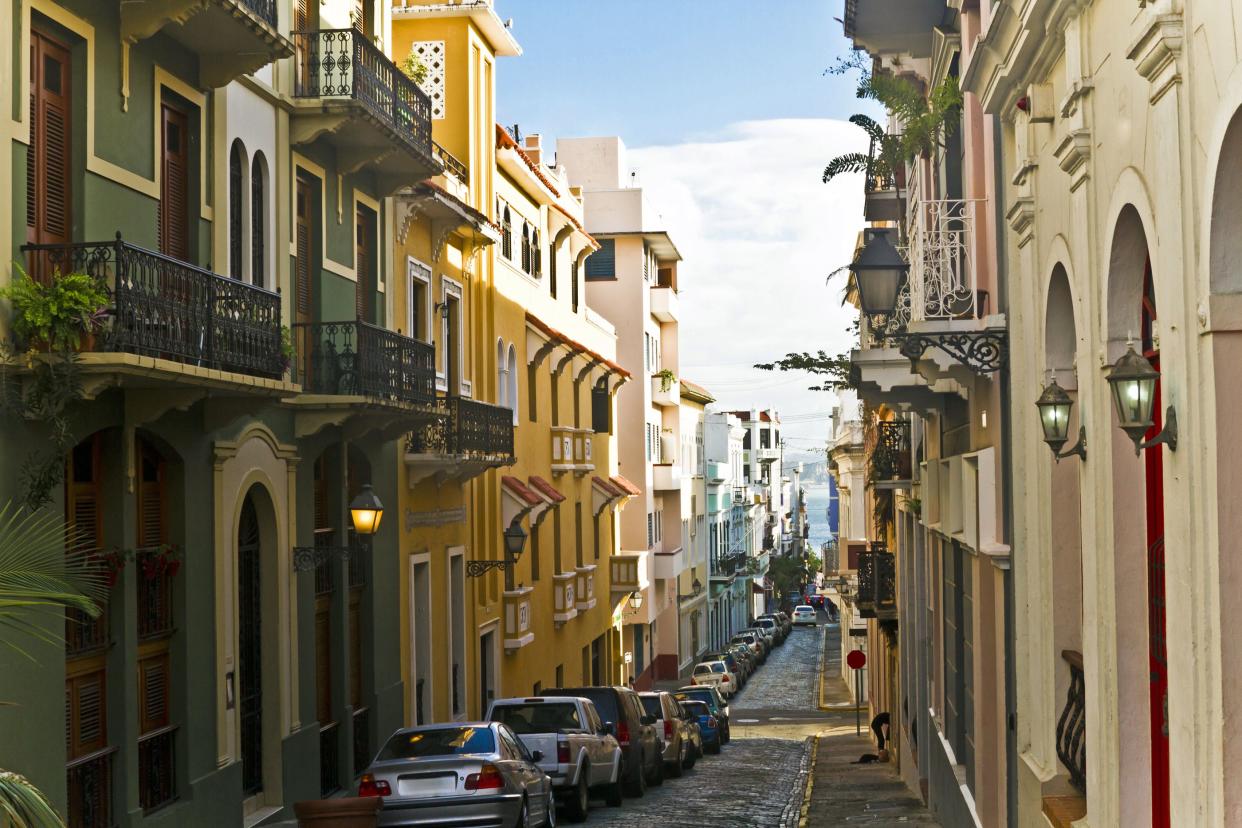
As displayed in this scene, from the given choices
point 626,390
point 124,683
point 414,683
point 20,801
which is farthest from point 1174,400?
point 626,390

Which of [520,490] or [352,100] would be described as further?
[520,490]

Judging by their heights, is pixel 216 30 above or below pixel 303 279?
above

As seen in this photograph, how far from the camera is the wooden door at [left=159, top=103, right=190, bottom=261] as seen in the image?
1409 centimetres

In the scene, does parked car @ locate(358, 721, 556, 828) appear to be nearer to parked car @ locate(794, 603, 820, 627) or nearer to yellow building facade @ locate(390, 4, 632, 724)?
yellow building facade @ locate(390, 4, 632, 724)

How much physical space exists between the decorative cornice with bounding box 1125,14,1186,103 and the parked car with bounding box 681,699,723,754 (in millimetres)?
28596

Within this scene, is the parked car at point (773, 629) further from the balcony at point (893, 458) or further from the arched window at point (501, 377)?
the balcony at point (893, 458)

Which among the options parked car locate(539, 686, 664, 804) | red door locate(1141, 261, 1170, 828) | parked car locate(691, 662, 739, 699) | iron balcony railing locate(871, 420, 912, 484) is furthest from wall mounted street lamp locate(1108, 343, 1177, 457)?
parked car locate(691, 662, 739, 699)

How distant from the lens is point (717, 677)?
5088cm

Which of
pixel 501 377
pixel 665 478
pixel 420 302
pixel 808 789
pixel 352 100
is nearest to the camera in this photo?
pixel 352 100

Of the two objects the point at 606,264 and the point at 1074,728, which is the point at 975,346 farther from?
the point at 606,264

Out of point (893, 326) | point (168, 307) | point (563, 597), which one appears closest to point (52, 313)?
point (168, 307)

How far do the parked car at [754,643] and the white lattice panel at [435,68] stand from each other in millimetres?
42114

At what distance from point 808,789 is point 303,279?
1167 centimetres

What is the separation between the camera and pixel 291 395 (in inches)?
575
